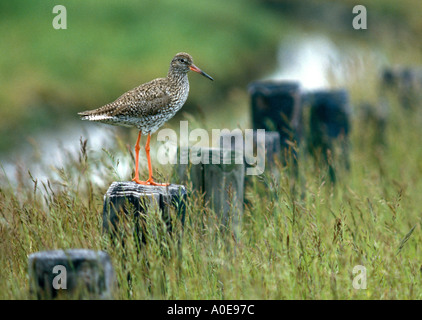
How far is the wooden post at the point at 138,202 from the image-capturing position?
3.27m

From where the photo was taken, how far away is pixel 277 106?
5637mm

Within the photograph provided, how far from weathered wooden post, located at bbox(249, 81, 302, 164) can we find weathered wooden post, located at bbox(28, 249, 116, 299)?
3.22 m

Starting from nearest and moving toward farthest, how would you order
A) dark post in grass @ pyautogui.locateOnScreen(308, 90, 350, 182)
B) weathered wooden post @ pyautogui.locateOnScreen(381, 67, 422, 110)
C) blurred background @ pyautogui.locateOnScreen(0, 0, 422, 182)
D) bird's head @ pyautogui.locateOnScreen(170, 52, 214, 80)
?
bird's head @ pyautogui.locateOnScreen(170, 52, 214, 80), dark post in grass @ pyautogui.locateOnScreen(308, 90, 350, 182), weathered wooden post @ pyautogui.locateOnScreen(381, 67, 422, 110), blurred background @ pyautogui.locateOnScreen(0, 0, 422, 182)

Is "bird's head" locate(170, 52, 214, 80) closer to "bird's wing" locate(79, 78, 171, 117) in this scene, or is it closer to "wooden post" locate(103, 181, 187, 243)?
"bird's wing" locate(79, 78, 171, 117)

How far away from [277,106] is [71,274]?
345cm

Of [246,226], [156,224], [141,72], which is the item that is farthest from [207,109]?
[156,224]

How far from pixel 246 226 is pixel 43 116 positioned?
7.64 m

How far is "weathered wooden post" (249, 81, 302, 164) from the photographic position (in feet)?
18.4

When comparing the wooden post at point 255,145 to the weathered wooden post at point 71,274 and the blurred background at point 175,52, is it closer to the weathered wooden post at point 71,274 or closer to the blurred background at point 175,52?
the weathered wooden post at point 71,274

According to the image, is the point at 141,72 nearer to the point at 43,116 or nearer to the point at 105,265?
the point at 43,116

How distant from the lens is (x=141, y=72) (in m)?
13.7

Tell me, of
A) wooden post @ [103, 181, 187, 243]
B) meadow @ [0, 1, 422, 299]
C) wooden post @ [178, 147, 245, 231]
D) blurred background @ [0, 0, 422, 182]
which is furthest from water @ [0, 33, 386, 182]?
wooden post @ [103, 181, 187, 243]

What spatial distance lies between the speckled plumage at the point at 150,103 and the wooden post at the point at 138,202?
0.66 metres
